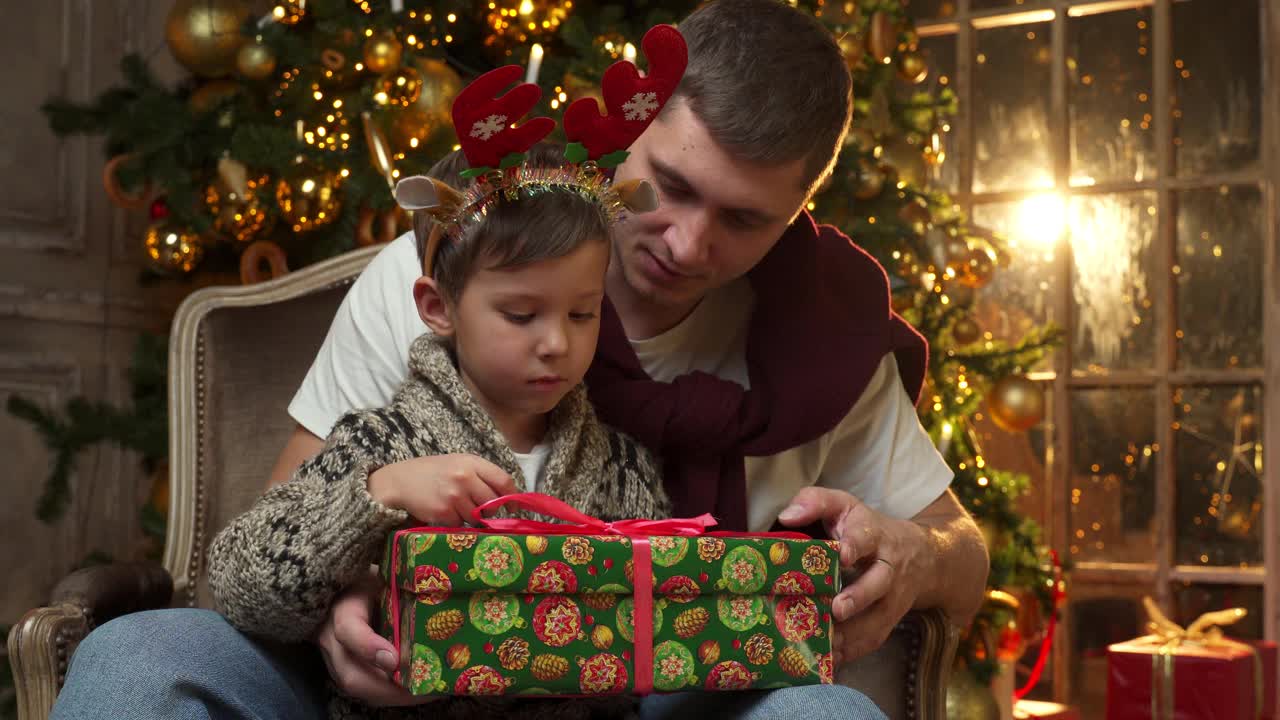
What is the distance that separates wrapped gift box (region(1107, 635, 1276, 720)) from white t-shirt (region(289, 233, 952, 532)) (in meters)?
1.83

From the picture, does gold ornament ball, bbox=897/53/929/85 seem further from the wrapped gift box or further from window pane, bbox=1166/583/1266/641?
window pane, bbox=1166/583/1266/641

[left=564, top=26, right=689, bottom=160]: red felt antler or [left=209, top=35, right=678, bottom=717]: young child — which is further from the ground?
[left=564, top=26, right=689, bottom=160]: red felt antler

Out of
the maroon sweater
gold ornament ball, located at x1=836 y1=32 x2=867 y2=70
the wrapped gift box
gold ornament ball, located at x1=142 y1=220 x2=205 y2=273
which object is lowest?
the wrapped gift box

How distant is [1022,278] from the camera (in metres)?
4.11

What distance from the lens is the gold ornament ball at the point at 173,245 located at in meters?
2.72

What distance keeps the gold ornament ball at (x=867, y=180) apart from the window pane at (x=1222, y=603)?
6.00 ft

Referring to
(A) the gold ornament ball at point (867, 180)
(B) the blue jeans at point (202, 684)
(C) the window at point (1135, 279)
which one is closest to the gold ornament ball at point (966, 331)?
(A) the gold ornament ball at point (867, 180)

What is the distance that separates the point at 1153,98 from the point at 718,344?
2.77 m

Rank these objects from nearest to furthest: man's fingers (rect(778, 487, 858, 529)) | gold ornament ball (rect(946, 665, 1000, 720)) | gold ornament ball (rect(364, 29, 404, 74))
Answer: man's fingers (rect(778, 487, 858, 529)) < gold ornament ball (rect(364, 29, 404, 74)) < gold ornament ball (rect(946, 665, 1000, 720))

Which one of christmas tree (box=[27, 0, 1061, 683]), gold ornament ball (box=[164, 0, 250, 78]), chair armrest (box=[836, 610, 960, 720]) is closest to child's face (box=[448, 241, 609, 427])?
chair armrest (box=[836, 610, 960, 720])

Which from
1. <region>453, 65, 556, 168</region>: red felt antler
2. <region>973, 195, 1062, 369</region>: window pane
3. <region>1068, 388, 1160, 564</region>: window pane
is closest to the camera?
<region>453, 65, 556, 168</region>: red felt antler

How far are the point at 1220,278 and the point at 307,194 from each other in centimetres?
268

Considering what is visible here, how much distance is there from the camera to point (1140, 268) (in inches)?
157

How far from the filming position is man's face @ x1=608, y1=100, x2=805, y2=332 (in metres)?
1.51
